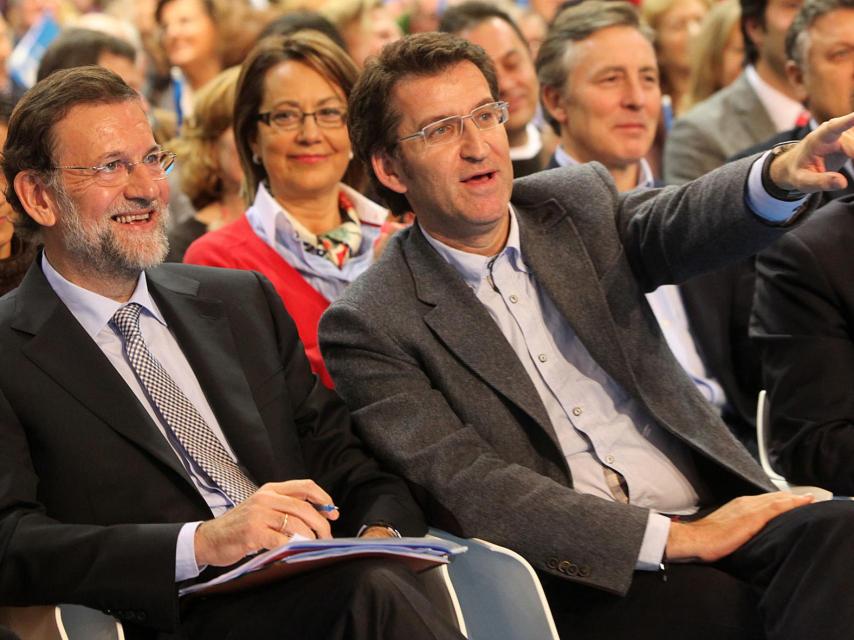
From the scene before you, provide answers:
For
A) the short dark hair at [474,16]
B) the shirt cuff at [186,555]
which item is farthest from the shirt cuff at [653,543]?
the short dark hair at [474,16]

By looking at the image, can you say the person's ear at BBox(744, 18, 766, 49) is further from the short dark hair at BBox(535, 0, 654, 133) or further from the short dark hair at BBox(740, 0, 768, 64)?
the short dark hair at BBox(535, 0, 654, 133)

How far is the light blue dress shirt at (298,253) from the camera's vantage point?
13.1ft

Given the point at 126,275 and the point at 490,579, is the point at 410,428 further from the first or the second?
the point at 126,275

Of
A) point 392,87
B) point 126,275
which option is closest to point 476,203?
point 392,87

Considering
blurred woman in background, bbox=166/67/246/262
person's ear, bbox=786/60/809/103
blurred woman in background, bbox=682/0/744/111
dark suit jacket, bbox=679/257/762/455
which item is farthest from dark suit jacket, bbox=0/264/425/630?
blurred woman in background, bbox=682/0/744/111

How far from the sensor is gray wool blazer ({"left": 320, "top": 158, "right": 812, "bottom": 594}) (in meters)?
2.85

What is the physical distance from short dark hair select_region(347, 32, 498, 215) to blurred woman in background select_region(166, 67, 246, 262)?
139cm

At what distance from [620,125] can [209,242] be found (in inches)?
61.8

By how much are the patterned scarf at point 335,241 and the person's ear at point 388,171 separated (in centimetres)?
67

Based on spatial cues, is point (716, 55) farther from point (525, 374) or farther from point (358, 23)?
point (525, 374)

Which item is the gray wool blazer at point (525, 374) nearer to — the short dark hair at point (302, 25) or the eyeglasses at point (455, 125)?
the eyeglasses at point (455, 125)

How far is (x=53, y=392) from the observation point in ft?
9.01

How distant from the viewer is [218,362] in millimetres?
3000

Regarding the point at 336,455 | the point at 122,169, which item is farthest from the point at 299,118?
the point at 336,455
